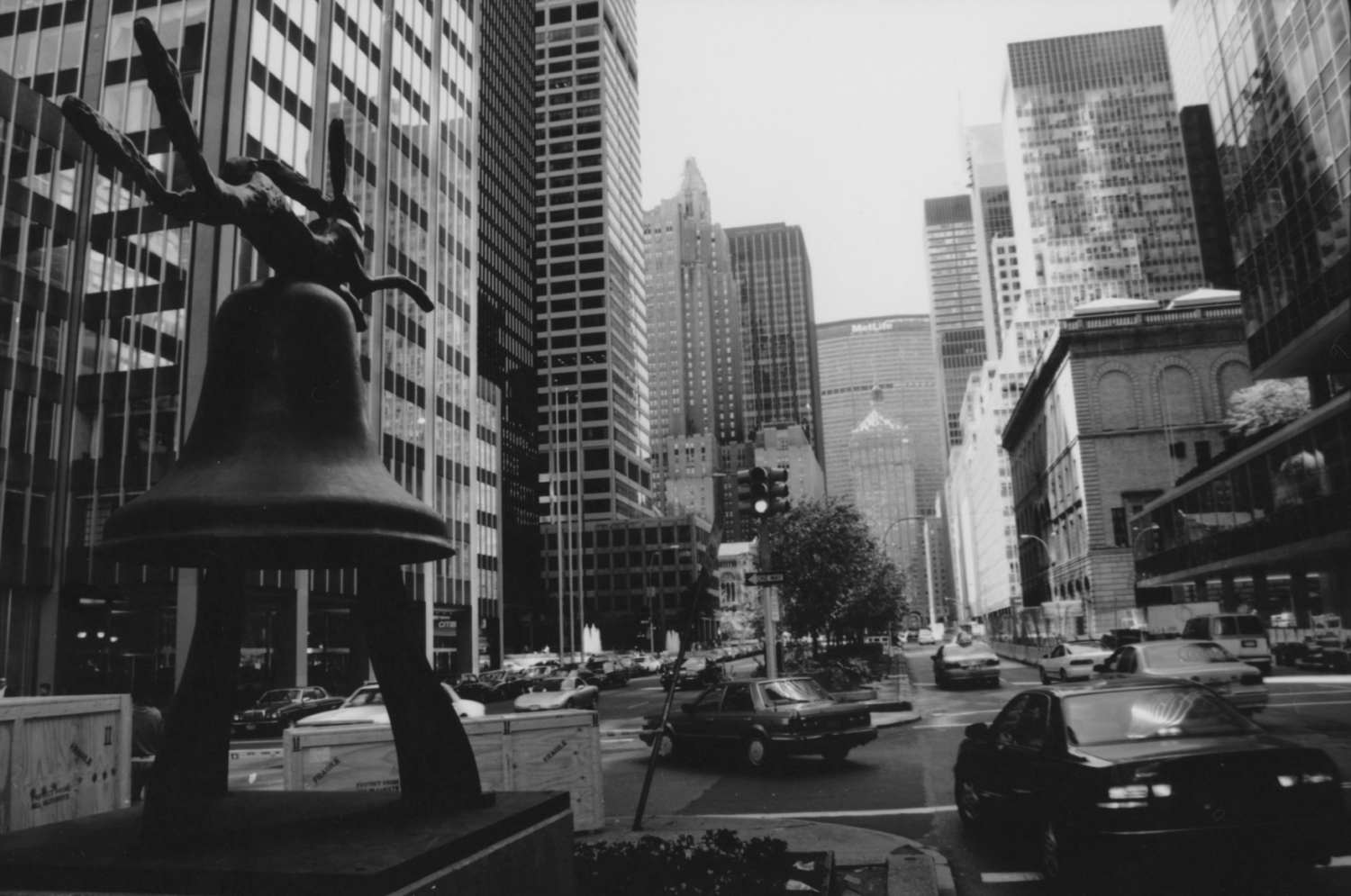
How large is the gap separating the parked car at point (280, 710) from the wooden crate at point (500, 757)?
1807 cm

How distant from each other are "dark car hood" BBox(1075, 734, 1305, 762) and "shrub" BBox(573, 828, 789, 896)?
8.08ft

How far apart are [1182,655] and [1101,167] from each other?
147 m

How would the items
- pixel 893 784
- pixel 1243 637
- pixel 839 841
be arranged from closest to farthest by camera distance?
pixel 839 841 < pixel 893 784 < pixel 1243 637

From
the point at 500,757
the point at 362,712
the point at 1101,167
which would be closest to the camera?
the point at 500,757

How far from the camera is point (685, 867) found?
22.3 feet

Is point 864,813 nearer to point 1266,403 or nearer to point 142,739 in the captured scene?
point 142,739

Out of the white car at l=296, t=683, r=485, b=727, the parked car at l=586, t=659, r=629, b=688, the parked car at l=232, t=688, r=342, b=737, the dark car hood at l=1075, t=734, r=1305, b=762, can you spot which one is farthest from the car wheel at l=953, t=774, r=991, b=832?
the parked car at l=586, t=659, r=629, b=688

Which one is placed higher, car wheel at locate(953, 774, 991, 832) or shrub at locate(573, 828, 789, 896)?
shrub at locate(573, 828, 789, 896)

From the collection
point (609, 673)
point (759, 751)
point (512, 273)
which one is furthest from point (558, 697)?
point (512, 273)

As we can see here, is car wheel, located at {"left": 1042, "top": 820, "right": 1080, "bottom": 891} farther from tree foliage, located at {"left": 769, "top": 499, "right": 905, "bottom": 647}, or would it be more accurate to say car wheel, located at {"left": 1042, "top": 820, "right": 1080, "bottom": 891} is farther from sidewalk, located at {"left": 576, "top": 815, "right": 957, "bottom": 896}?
tree foliage, located at {"left": 769, "top": 499, "right": 905, "bottom": 647}

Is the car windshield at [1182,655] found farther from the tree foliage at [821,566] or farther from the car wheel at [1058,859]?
the tree foliage at [821,566]

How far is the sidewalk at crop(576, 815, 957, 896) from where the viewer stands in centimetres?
710

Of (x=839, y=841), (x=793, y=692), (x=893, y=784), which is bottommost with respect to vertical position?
(x=893, y=784)

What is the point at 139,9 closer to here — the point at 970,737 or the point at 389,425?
the point at 389,425
